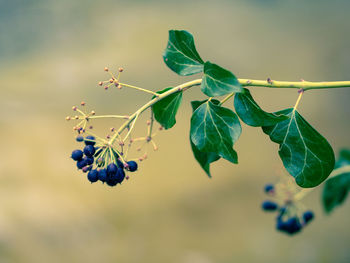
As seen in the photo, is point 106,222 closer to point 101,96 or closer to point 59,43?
point 101,96

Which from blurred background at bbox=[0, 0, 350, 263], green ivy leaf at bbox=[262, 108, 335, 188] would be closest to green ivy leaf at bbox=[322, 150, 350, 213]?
green ivy leaf at bbox=[262, 108, 335, 188]

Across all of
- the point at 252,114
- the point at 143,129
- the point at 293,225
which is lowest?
the point at 293,225

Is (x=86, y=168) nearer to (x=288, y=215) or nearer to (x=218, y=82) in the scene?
(x=218, y=82)

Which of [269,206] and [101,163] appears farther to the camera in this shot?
[269,206]

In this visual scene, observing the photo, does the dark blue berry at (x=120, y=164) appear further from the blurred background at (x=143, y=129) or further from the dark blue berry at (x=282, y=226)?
the blurred background at (x=143, y=129)

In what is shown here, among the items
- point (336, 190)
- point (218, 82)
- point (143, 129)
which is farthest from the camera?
point (143, 129)

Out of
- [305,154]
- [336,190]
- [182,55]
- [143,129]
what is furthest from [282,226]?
[143,129]

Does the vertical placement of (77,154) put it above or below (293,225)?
above

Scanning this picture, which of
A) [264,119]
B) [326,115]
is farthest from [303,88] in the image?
[326,115]
